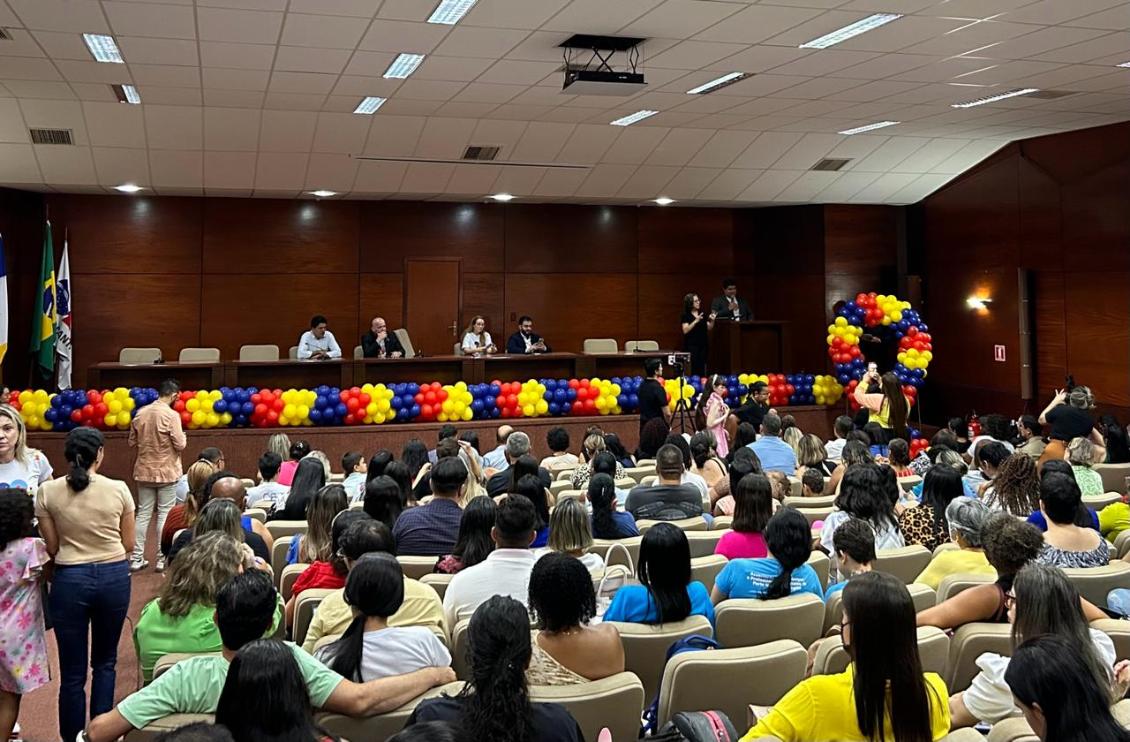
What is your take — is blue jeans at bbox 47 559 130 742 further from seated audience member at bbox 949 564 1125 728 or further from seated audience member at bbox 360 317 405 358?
seated audience member at bbox 360 317 405 358

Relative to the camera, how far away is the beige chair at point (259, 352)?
12594mm

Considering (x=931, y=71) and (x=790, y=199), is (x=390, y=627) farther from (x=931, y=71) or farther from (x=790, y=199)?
(x=790, y=199)

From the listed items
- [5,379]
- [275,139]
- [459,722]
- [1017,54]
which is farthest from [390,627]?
[5,379]

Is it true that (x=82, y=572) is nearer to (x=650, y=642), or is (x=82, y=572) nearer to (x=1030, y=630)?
(x=650, y=642)

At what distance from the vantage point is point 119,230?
526 inches

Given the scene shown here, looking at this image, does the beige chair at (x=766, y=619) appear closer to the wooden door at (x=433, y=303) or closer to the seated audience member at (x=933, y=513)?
the seated audience member at (x=933, y=513)

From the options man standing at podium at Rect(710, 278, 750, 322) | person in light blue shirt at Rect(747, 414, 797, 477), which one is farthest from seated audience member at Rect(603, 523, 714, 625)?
man standing at podium at Rect(710, 278, 750, 322)

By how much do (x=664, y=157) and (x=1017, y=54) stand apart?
5.16 metres

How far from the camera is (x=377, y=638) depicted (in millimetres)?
2875

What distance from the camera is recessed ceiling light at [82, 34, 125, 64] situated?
7.46 metres

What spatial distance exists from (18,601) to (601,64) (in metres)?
6.33

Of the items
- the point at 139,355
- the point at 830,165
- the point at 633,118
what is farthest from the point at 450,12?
the point at 830,165

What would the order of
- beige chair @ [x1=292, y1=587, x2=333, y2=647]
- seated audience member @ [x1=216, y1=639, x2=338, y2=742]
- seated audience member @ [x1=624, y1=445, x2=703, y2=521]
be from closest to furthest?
seated audience member @ [x1=216, y1=639, x2=338, y2=742]
beige chair @ [x1=292, y1=587, x2=333, y2=647]
seated audience member @ [x1=624, y1=445, x2=703, y2=521]

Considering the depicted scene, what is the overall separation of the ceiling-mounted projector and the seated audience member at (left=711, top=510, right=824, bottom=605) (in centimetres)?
508
